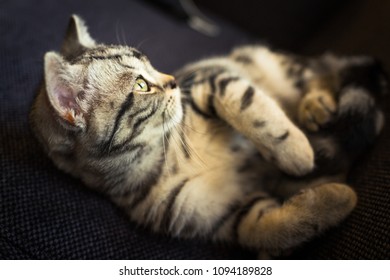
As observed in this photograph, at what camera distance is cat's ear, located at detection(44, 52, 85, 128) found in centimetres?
65

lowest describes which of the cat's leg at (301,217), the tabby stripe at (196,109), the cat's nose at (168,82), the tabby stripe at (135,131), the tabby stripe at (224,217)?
the tabby stripe at (224,217)

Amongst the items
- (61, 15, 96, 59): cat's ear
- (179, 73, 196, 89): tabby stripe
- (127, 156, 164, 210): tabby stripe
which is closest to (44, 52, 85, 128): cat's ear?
(61, 15, 96, 59): cat's ear

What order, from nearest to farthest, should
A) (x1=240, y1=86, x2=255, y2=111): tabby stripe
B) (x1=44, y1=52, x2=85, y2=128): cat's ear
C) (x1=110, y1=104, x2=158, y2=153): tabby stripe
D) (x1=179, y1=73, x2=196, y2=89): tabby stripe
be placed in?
(x1=44, y1=52, x2=85, y2=128): cat's ear < (x1=110, y1=104, x2=158, y2=153): tabby stripe < (x1=240, y1=86, x2=255, y2=111): tabby stripe < (x1=179, y1=73, x2=196, y2=89): tabby stripe

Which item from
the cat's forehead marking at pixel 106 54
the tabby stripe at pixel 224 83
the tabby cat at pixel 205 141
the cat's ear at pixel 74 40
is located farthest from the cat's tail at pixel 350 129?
the cat's ear at pixel 74 40

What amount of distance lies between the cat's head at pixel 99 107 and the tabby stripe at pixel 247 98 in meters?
0.16

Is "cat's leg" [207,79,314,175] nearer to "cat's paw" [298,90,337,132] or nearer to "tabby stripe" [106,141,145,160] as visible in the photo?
"cat's paw" [298,90,337,132]

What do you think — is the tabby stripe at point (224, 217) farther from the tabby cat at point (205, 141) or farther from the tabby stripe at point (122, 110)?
the tabby stripe at point (122, 110)

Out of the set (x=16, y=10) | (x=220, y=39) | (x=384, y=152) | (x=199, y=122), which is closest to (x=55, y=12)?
(x=16, y=10)

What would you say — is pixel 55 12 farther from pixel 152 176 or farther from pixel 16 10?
pixel 152 176

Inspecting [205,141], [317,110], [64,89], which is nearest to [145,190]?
[205,141]

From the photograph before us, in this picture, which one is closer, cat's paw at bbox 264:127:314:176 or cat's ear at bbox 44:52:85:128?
cat's ear at bbox 44:52:85:128

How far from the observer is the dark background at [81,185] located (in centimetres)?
71

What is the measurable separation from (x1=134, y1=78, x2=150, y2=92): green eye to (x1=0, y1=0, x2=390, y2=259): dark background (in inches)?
4.9

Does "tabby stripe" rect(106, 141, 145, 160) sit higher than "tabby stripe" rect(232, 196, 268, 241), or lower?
higher
